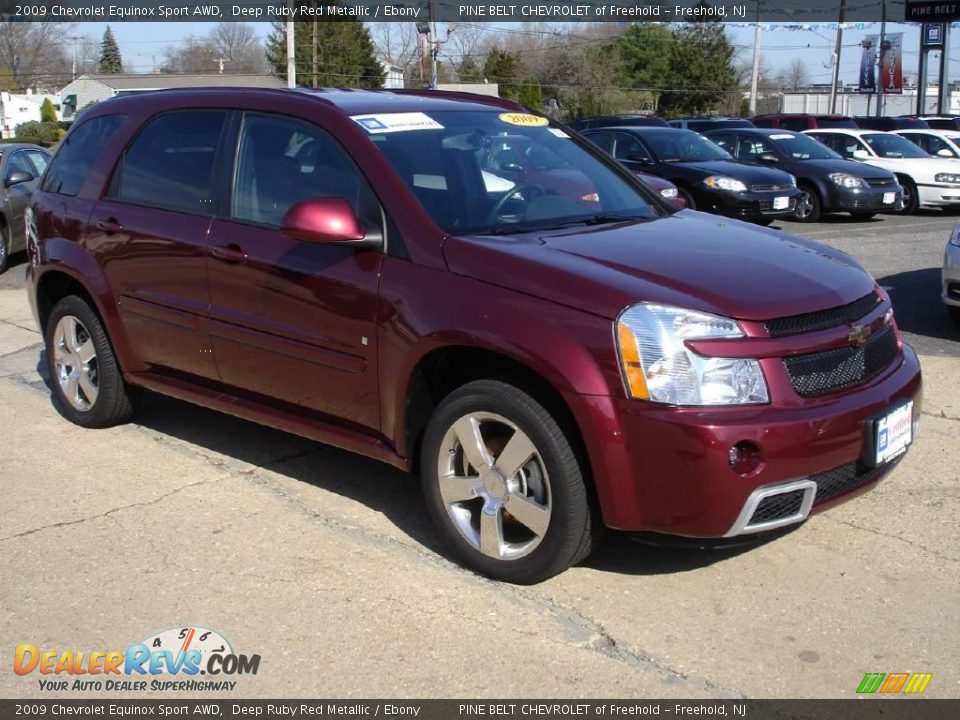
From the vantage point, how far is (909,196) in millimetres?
18453

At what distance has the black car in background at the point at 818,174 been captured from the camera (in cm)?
1673

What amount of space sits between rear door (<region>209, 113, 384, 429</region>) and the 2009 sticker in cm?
94

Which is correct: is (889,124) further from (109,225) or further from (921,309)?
(109,225)

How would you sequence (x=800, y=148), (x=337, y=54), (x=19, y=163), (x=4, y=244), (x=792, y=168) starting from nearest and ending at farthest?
(x=4, y=244), (x=19, y=163), (x=792, y=168), (x=800, y=148), (x=337, y=54)

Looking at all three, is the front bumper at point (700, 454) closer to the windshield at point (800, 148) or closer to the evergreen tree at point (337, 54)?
the windshield at point (800, 148)

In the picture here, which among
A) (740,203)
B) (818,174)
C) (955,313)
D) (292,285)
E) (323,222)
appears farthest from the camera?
(818,174)

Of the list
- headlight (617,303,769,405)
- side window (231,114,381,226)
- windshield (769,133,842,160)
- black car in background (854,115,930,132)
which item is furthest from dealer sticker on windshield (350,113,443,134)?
black car in background (854,115,930,132)

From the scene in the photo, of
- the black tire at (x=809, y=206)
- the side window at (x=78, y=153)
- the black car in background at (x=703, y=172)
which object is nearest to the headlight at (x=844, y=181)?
the black tire at (x=809, y=206)

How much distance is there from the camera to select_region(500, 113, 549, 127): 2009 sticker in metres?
4.98

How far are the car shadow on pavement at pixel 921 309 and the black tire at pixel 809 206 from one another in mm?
5974

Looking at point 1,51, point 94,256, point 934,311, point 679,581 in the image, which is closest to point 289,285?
point 94,256

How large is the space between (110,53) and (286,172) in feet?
418

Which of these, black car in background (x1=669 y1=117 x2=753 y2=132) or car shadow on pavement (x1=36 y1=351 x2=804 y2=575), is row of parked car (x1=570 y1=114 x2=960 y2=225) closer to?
black car in background (x1=669 y1=117 x2=753 y2=132)

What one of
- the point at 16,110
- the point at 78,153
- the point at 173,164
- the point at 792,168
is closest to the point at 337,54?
the point at 16,110
